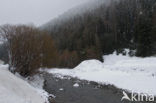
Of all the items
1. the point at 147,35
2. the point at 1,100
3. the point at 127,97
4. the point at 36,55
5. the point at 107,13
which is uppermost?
the point at 107,13

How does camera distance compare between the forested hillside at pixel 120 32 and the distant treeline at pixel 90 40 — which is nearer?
the distant treeline at pixel 90 40

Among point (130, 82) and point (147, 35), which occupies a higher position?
point (147, 35)

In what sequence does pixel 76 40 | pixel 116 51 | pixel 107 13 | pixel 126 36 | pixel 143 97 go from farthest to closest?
1. pixel 107 13
2. pixel 76 40
3. pixel 126 36
4. pixel 116 51
5. pixel 143 97

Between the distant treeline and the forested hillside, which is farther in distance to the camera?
the forested hillside

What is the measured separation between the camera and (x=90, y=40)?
2207 inches

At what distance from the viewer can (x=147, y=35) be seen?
38656 millimetres

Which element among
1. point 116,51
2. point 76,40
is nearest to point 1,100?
point 116,51

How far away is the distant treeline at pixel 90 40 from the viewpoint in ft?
65.2

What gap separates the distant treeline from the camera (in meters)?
19.9

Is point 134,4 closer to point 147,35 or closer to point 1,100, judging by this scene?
point 147,35

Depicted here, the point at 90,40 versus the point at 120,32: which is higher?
the point at 120,32

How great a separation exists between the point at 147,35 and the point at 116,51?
11.0m

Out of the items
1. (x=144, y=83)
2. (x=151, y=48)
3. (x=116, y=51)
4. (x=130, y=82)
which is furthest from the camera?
(x=116, y=51)

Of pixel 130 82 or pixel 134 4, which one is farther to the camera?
pixel 134 4
